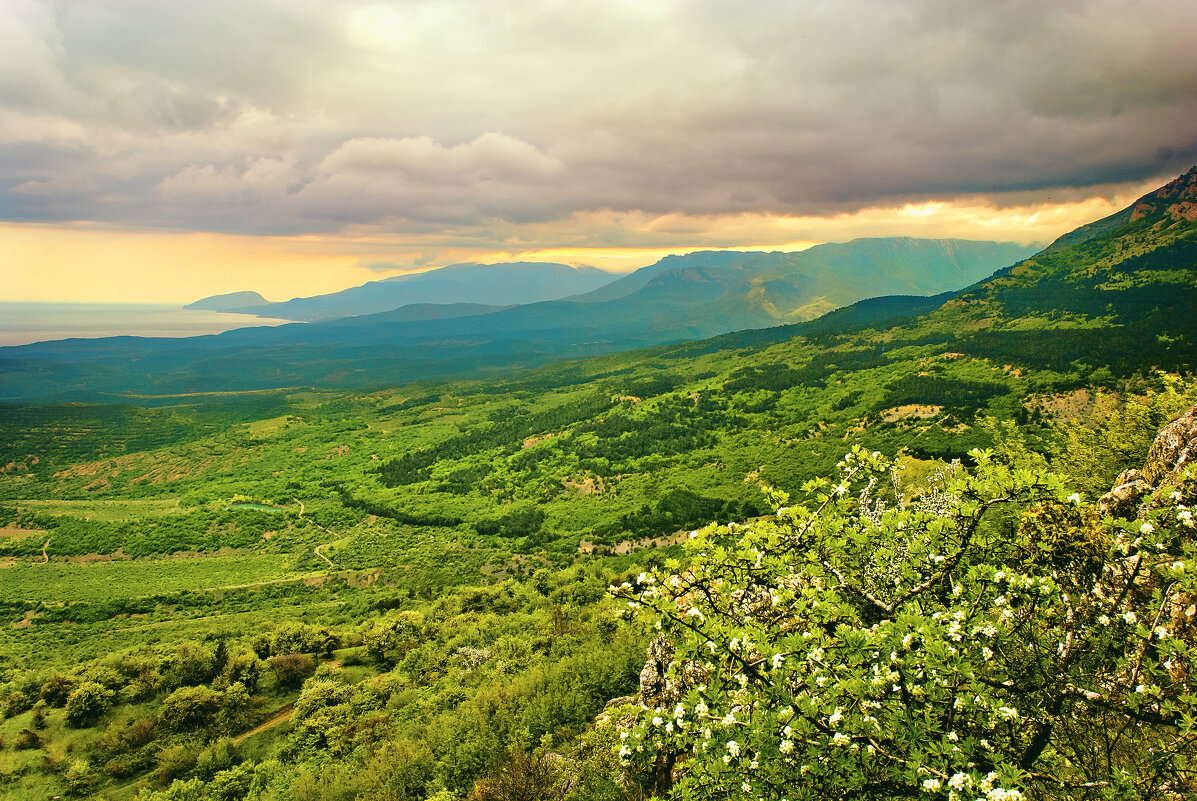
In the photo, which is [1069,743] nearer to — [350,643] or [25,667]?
[350,643]

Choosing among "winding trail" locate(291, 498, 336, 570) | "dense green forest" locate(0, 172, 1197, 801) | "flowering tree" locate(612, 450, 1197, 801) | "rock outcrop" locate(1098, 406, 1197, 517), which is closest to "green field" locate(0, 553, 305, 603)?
"dense green forest" locate(0, 172, 1197, 801)

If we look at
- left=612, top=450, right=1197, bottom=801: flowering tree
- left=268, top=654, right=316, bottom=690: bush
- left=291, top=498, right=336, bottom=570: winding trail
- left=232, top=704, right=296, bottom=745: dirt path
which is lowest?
left=291, top=498, right=336, bottom=570: winding trail

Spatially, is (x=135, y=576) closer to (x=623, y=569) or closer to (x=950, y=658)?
(x=623, y=569)

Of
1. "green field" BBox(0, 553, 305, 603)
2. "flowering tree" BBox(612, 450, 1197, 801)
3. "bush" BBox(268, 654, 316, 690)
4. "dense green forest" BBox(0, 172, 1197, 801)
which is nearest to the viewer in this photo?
"flowering tree" BBox(612, 450, 1197, 801)

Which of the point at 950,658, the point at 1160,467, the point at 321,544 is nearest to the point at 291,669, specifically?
the point at 950,658

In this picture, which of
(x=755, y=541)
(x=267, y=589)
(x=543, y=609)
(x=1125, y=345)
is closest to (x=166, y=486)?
(x=267, y=589)

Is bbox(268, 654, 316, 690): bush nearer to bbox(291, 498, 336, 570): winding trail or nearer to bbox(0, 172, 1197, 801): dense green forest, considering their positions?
bbox(0, 172, 1197, 801): dense green forest
